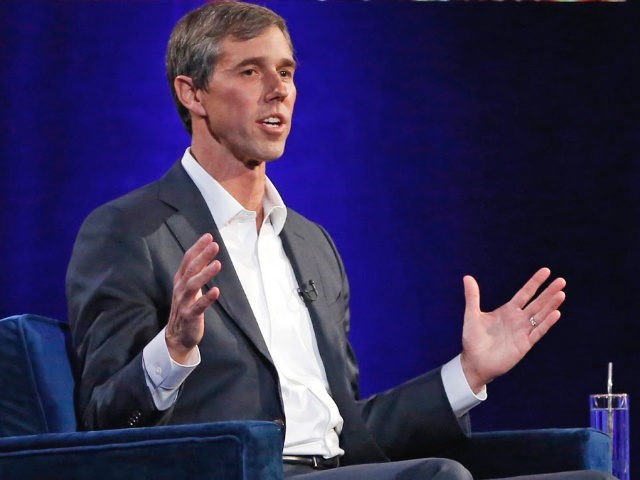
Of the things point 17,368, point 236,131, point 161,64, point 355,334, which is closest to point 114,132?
point 161,64

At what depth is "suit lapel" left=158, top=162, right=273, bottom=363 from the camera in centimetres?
233

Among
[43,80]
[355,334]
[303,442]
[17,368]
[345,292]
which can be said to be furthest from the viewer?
[355,334]

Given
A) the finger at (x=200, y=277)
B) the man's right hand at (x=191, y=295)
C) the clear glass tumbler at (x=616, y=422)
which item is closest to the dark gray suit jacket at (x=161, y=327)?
the man's right hand at (x=191, y=295)

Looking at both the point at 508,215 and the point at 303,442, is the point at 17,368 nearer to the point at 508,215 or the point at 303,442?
the point at 303,442

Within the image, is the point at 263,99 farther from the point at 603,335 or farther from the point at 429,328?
the point at 603,335

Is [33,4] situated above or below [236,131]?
above

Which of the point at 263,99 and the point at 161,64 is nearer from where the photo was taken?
the point at 263,99

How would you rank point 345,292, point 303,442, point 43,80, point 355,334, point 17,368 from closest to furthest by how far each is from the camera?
1. point 17,368
2. point 303,442
3. point 345,292
4. point 43,80
5. point 355,334

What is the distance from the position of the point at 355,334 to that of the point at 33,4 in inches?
58.4

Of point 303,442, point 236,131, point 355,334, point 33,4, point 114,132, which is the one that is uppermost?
point 33,4

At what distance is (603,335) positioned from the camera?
4.15 m

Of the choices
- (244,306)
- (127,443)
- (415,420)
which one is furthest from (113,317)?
(415,420)

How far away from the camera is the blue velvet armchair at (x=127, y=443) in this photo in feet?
6.16

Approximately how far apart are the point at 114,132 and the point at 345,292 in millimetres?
1275
